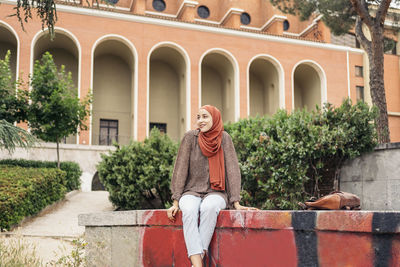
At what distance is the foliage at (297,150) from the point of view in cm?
900

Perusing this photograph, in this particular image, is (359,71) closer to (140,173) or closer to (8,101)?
(140,173)

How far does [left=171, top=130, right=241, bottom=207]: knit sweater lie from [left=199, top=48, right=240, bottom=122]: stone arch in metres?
21.6

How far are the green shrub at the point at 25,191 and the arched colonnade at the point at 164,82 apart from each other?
1114cm

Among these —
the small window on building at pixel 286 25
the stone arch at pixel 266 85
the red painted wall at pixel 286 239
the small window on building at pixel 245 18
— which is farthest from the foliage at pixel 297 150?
the small window on building at pixel 286 25

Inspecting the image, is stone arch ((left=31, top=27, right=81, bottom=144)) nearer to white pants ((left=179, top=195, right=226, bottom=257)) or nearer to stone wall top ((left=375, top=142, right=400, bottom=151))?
stone wall top ((left=375, top=142, right=400, bottom=151))

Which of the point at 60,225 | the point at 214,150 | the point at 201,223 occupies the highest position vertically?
the point at 214,150

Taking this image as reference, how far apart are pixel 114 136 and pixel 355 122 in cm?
2001

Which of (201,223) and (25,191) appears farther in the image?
(25,191)

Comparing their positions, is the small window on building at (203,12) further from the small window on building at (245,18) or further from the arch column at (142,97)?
the arch column at (142,97)

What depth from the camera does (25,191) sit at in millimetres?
10383

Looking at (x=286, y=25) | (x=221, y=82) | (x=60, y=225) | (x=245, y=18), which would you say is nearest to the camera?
(x=60, y=225)

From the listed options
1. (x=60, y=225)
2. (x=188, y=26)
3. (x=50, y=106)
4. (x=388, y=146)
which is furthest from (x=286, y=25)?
(x=60, y=225)

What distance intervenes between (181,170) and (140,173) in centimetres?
900

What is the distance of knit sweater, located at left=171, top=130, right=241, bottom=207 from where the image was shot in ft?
12.6
